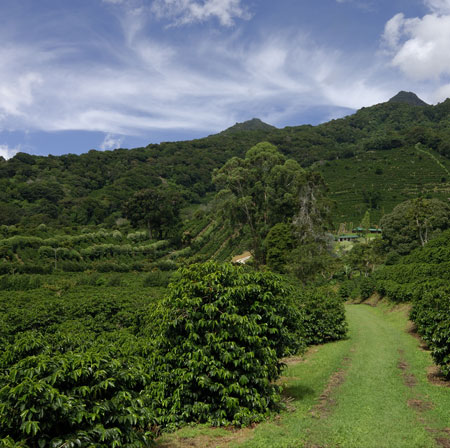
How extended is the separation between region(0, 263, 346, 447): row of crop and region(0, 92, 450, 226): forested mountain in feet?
201

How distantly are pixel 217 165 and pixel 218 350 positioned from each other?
123779mm

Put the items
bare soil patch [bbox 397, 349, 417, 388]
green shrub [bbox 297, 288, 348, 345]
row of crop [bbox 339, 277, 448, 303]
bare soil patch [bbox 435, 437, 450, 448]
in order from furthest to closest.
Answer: row of crop [bbox 339, 277, 448, 303] → green shrub [bbox 297, 288, 348, 345] → bare soil patch [bbox 397, 349, 417, 388] → bare soil patch [bbox 435, 437, 450, 448]

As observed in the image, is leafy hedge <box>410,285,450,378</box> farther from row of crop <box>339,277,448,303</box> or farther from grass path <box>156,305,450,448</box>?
row of crop <box>339,277,448,303</box>

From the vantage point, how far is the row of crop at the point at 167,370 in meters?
4.31

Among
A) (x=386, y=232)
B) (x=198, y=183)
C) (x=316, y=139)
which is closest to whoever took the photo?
(x=386, y=232)

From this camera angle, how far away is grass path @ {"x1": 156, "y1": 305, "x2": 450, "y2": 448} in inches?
245

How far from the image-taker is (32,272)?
3728 cm

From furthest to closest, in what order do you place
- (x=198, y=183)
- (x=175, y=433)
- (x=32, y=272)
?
(x=198, y=183) → (x=32, y=272) → (x=175, y=433)

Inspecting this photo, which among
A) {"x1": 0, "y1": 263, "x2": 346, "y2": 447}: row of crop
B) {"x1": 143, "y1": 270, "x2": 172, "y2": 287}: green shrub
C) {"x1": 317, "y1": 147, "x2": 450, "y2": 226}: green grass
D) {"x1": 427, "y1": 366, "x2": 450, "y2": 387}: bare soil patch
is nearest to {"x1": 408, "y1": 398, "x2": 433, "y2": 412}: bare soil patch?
{"x1": 427, "y1": 366, "x2": 450, "y2": 387}: bare soil patch

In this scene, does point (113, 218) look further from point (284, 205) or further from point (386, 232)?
point (386, 232)

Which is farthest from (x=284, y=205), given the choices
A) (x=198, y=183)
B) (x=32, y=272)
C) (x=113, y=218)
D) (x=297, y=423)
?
(x=198, y=183)

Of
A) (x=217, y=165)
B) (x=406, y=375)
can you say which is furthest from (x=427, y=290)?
(x=217, y=165)

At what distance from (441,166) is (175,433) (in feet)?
311

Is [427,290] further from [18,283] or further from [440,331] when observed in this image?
[18,283]
